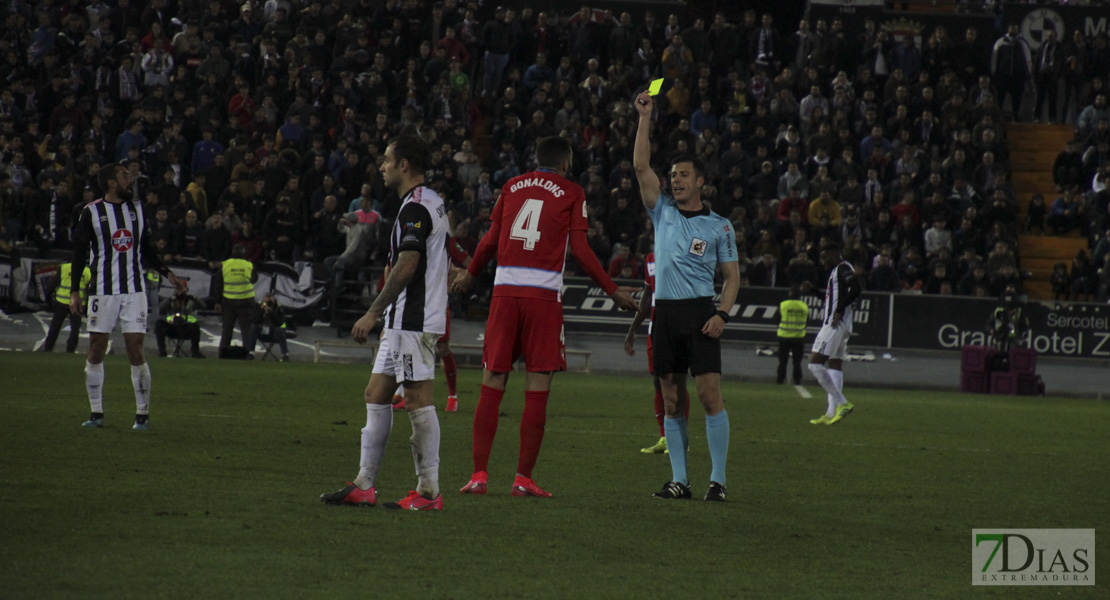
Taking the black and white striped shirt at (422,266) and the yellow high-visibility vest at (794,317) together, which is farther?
the yellow high-visibility vest at (794,317)

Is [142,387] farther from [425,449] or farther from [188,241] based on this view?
[188,241]

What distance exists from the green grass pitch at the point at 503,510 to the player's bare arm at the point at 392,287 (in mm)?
1020

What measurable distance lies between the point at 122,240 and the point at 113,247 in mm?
100

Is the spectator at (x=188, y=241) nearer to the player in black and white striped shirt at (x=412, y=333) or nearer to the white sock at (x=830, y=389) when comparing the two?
the white sock at (x=830, y=389)

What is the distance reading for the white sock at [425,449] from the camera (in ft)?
23.6

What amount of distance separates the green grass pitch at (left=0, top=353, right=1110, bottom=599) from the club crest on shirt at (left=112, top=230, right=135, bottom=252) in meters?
1.56

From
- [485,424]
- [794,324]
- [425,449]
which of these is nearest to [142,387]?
[485,424]

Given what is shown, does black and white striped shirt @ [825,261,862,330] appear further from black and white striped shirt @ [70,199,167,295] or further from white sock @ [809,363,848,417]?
black and white striped shirt @ [70,199,167,295]

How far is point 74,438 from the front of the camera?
1009cm

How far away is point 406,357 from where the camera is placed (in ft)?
23.3

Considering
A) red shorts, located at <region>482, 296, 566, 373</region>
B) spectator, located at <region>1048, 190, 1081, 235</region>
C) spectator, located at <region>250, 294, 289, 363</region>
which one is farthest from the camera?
spectator, located at <region>1048, 190, 1081, 235</region>

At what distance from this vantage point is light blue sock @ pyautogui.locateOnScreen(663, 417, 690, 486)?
8.43 meters

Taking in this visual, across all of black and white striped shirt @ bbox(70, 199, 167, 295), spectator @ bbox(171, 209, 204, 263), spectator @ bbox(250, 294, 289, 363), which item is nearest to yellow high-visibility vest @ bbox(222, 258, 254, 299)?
spectator @ bbox(250, 294, 289, 363)

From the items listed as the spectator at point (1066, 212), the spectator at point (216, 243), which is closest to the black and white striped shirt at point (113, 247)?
the spectator at point (216, 243)
